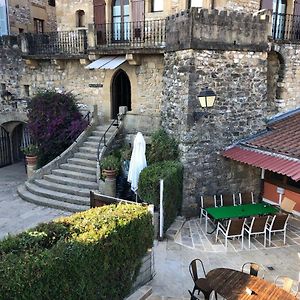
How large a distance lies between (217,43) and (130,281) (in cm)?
709

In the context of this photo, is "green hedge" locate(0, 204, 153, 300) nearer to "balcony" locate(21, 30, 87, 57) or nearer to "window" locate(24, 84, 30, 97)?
"balcony" locate(21, 30, 87, 57)

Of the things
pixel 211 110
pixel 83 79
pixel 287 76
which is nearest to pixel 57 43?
pixel 83 79

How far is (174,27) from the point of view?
10195mm

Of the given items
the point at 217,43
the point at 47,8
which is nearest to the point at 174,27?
the point at 217,43

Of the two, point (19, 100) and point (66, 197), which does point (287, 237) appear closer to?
point (66, 197)

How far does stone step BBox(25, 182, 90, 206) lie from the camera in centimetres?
1111

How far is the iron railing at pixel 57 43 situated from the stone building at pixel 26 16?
3853mm

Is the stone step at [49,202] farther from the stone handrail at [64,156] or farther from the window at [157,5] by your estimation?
the window at [157,5]

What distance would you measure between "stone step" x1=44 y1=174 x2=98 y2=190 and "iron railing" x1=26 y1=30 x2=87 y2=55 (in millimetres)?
5474

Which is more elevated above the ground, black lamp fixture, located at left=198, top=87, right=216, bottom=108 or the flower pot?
black lamp fixture, located at left=198, top=87, right=216, bottom=108

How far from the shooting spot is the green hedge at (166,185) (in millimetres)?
9109

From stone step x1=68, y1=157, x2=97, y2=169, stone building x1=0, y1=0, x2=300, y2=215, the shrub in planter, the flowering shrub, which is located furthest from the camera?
the flowering shrub

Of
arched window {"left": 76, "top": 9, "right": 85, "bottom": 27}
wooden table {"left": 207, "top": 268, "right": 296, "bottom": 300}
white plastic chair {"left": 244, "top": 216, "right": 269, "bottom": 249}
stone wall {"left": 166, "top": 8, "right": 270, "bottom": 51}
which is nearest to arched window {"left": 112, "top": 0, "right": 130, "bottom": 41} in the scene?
arched window {"left": 76, "top": 9, "right": 85, "bottom": 27}

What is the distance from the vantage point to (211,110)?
1035 cm
